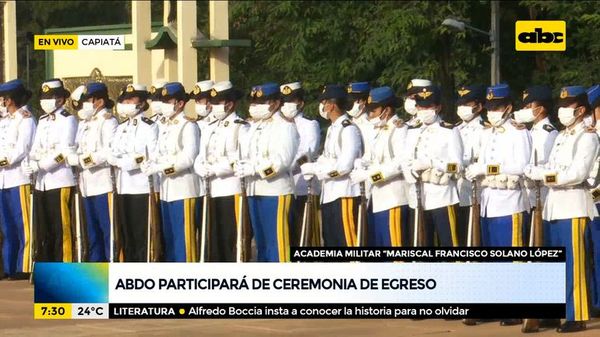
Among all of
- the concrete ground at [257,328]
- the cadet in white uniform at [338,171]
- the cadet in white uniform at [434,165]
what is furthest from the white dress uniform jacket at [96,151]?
the cadet in white uniform at [434,165]

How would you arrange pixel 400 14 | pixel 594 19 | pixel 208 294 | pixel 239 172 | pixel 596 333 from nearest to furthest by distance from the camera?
pixel 208 294
pixel 596 333
pixel 239 172
pixel 594 19
pixel 400 14

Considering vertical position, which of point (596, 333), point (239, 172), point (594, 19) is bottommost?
point (596, 333)

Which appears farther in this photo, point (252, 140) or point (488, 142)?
point (252, 140)

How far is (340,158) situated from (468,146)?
41.7 inches

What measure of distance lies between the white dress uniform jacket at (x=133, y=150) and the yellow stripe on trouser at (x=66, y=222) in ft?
2.07

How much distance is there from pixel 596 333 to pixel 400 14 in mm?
20358

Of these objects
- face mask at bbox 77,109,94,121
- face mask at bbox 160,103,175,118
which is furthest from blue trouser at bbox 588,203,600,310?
face mask at bbox 77,109,94,121

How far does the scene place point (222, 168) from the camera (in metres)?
15.6

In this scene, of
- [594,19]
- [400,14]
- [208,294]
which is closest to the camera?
[208,294]

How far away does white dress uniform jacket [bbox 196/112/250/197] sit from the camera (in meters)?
15.6

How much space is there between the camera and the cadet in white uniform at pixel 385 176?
14.2m

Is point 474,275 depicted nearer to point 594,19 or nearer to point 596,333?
point 596,333

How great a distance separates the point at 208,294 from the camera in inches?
448

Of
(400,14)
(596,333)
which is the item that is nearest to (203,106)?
(596,333)
